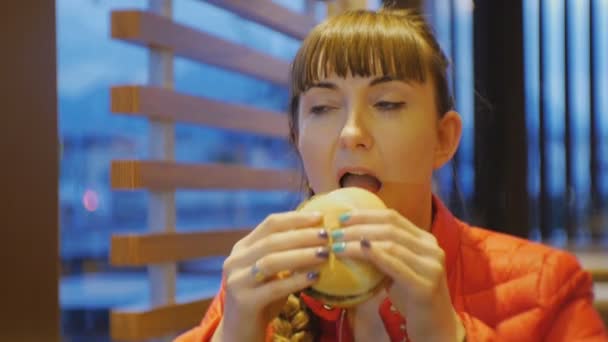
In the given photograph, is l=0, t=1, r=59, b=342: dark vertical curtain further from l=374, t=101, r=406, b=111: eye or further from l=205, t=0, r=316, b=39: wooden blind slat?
l=205, t=0, r=316, b=39: wooden blind slat

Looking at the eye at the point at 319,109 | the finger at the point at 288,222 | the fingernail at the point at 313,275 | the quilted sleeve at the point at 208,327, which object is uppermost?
the eye at the point at 319,109

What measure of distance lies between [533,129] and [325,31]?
169cm

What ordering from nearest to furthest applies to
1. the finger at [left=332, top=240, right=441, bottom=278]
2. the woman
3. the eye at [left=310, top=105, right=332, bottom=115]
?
the finger at [left=332, top=240, right=441, bottom=278], the woman, the eye at [left=310, top=105, right=332, bottom=115]

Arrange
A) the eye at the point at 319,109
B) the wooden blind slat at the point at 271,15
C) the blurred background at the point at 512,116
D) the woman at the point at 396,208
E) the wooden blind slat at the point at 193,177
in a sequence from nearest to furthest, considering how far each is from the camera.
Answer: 1. the woman at the point at 396,208
2. the eye at the point at 319,109
3. the wooden blind slat at the point at 193,177
4. the wooden blind slat at the point at 271,15
5. the blurred background at the point at 512,116

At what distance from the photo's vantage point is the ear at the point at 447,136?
3.77ft

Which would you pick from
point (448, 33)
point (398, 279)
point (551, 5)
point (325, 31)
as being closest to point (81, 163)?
point (448, 33)

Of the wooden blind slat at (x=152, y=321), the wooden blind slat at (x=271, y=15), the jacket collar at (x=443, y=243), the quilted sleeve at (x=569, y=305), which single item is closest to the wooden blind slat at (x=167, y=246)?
the wooden blind slat at (x=152, y=321)

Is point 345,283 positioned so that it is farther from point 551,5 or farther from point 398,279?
point 551,5

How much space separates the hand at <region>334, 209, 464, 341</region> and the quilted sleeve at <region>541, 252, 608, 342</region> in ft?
0.75

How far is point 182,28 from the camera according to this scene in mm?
→ 1859

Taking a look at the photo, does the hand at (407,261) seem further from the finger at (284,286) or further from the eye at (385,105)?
the eye at (385,105)

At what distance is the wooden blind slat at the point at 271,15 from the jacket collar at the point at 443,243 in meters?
1.04

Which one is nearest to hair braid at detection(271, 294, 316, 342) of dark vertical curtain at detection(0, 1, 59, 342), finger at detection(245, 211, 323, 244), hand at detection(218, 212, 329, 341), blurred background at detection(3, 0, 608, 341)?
hand at detection(218, 212, 329, 341)

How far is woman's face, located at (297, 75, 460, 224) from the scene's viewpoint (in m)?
1.02
